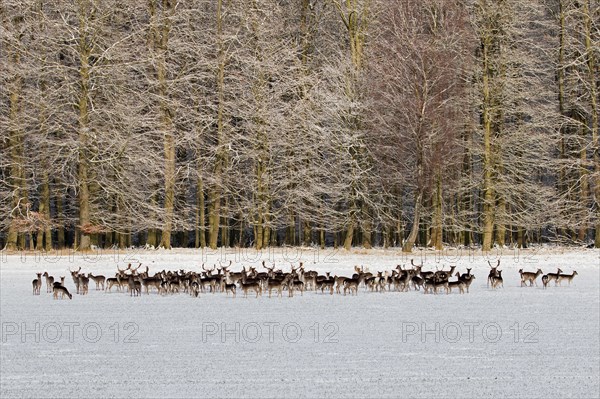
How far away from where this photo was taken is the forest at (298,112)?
4050 centimetres

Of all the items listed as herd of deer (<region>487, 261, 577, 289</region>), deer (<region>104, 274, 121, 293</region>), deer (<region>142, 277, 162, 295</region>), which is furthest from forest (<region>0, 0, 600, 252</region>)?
deer (<region>142, 277, 162, 295</region>)

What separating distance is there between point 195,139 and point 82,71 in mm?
7695

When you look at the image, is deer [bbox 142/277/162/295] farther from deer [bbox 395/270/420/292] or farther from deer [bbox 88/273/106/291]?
deer [bbox 395/270/420/292]

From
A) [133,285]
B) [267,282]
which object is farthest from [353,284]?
[133,285]

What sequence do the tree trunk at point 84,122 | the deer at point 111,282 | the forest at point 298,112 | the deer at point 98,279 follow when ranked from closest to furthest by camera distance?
the deer at point 111,282 → the deer at point 98,279 → the tree trunk at point 84,122 → the forest at point 298,112

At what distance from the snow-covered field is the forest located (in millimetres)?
18330

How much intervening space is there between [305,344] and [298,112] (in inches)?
1276

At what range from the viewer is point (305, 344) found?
45.1ft

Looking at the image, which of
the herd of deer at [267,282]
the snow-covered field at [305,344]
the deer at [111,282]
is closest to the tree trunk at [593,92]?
the herd of deer at [267,282]

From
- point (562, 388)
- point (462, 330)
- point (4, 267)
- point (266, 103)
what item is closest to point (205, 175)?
point (266, 103)

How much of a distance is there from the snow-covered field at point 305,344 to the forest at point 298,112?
1833 centimetres

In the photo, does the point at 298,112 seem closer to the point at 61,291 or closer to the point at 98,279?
the point at 98,279

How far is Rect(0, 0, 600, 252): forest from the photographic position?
4050cm

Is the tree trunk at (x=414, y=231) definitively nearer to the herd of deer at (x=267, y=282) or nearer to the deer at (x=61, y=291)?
the herd of deer at (x=267, y=282)
